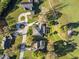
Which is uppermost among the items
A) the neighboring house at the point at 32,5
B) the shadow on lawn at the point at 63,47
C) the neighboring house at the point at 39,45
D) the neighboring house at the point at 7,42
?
the neighboring house at the point at 32,5

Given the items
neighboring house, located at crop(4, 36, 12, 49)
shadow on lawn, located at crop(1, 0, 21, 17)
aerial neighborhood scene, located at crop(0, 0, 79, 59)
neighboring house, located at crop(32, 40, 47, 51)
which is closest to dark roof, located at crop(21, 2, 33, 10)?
aerial neighborhood scene, located at crop(0, 0, 79, 59)

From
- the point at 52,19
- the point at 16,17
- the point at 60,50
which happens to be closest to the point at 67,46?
the point at 60,50

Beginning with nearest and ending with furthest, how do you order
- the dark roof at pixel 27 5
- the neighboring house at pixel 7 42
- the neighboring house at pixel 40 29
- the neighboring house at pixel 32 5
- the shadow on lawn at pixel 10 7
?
1. the neighboring house at pixel 7 42
2. the neighboring house at pixel 40 29
3. the shadow on lawn at pixel 10 7
4. the neighboring house at pixel 32 5
5. the dark roof at pixel 27 5

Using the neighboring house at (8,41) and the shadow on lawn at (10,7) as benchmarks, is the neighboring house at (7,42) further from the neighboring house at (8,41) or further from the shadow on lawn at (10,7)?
the shadow on lawn at (10,7)

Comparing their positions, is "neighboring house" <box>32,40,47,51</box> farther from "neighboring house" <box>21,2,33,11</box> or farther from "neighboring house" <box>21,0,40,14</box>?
"neighboring house" <box>21,2,33,11</box>

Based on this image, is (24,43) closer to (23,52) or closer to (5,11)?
(23,52)

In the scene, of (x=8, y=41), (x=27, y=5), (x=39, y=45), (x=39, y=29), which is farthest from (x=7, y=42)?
(x=27, y=5)

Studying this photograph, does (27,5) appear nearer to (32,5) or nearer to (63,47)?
(32,5)

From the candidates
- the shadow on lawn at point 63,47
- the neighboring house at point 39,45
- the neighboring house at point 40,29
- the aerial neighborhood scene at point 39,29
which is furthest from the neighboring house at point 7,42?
the shadow on lawn at point 63,47
